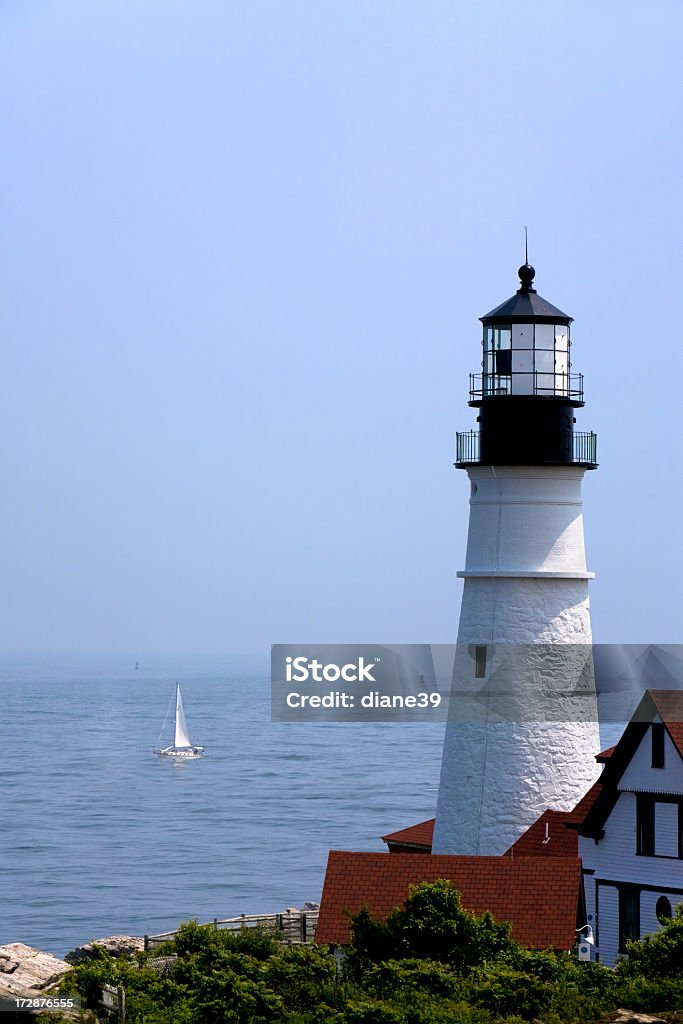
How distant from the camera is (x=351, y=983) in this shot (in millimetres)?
20094

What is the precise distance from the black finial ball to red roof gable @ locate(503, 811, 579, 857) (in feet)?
26.2

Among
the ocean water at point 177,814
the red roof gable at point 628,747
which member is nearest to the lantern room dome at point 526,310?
the red roof gable at point 628,747

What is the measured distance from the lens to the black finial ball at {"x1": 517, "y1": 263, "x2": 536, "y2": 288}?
83.6 ft

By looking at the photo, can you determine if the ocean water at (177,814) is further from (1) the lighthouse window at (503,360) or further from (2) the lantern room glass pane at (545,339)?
(2) the lantern room glass pane at (545,339)

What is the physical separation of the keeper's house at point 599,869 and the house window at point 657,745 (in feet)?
0.04

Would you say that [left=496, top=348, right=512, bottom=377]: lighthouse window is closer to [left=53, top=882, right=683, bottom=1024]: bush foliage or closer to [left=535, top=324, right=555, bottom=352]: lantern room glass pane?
[left=535, top=324, right=555, bottom=352]: lantern room glass pane

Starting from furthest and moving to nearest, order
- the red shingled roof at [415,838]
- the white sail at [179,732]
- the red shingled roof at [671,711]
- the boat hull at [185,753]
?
the white sail at [179,732]
the boat hull at [185,753]
the red shingled roof at [415,838]
the red shingled roof at [671,711]

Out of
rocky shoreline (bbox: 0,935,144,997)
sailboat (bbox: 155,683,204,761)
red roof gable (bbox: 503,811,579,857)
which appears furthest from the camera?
sailboat (bbox: 155,683,204,761)

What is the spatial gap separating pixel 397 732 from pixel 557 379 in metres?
91.4

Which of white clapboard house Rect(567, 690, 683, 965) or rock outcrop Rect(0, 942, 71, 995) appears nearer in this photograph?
white clapboard house Rect(567, 690, 683, 965)

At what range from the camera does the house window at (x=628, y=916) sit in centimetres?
2275

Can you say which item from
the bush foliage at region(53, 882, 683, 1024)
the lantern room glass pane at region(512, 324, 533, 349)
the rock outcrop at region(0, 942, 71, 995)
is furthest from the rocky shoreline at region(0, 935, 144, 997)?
the lantern room glass pane at region(512, 324, 533, 349)

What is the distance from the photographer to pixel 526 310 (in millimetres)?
25250

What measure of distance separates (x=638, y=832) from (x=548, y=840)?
1393mm
